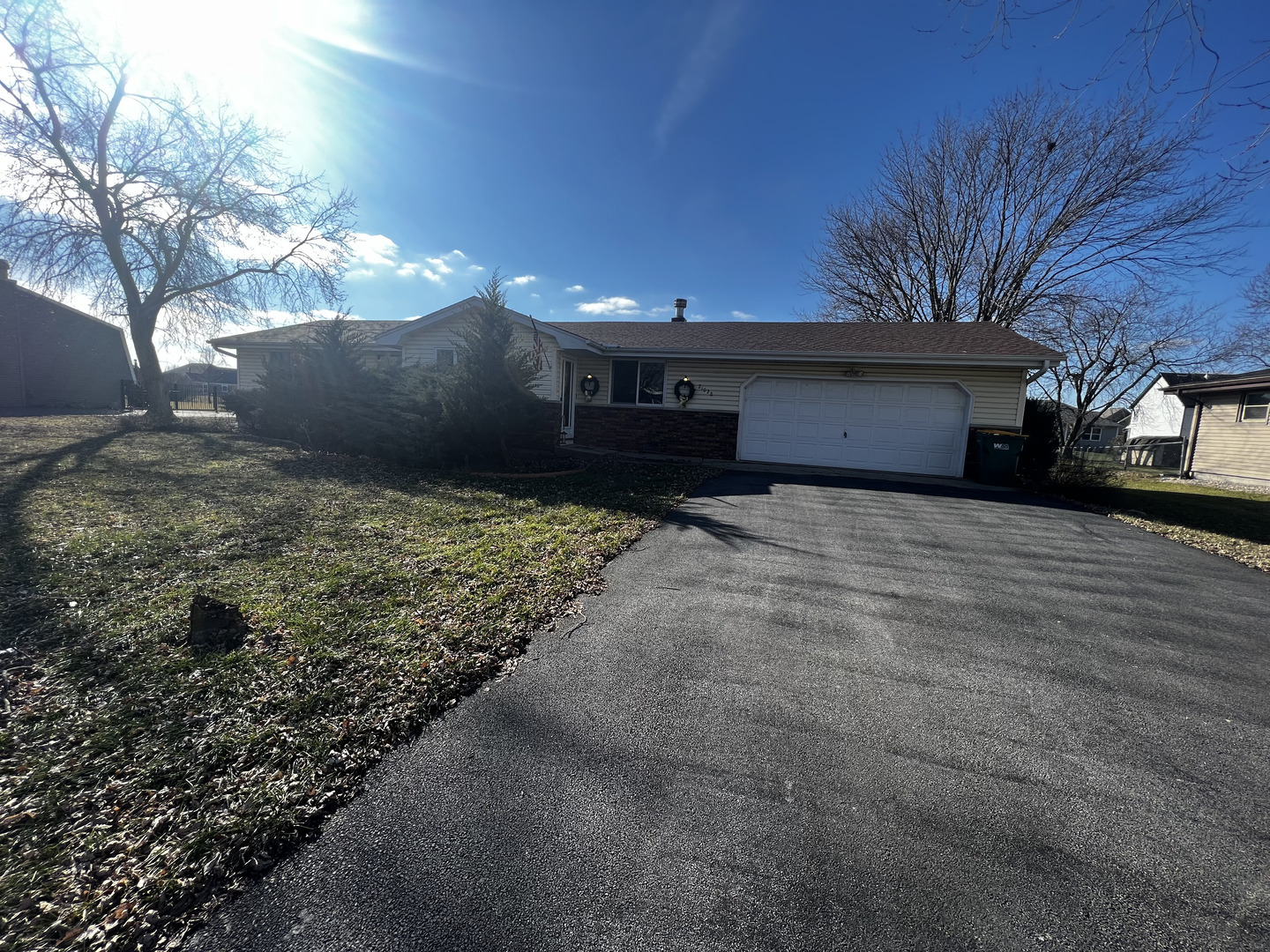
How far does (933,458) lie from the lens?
12398 mm

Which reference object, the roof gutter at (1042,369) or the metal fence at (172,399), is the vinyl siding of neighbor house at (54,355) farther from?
the roof gutter at (1042,369)

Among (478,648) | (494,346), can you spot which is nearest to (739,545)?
(478,648)

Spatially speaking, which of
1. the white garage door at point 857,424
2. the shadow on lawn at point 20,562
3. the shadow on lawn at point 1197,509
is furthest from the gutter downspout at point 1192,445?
the shadow on lawn at point 20,562

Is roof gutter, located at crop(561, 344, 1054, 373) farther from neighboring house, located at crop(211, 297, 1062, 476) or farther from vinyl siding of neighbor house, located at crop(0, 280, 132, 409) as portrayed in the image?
vinyl siding of neighbor house, located at crop(0, 280, 132, 409)

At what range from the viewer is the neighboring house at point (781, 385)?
12.1 metres

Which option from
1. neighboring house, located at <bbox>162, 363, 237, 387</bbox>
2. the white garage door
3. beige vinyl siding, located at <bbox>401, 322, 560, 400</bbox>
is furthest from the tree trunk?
neighboring house, located at <bbox>162, 363, 237, 387</bbox>

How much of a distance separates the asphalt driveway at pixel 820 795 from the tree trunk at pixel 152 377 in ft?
60.6

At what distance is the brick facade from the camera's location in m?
13.7

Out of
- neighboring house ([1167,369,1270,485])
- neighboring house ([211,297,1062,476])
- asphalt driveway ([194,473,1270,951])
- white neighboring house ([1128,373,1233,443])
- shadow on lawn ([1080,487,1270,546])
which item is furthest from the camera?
white neighboring house ([1128,373,1233,443])

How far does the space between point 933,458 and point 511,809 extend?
12902 mm

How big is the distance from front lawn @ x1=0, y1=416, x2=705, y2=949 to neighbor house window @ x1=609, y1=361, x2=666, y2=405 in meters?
7.75

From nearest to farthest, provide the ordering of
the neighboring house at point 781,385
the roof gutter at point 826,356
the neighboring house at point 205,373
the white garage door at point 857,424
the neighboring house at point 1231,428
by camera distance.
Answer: the roof gutter at point 826,356 < the neighboring house at point 781,385 < the white garage door at point 857,424 < the neighboring house at point 1231,428 < the neighboring house at point 205,373

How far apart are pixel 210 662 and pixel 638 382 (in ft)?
40.2

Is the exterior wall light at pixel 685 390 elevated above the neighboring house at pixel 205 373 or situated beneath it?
situated beneath
